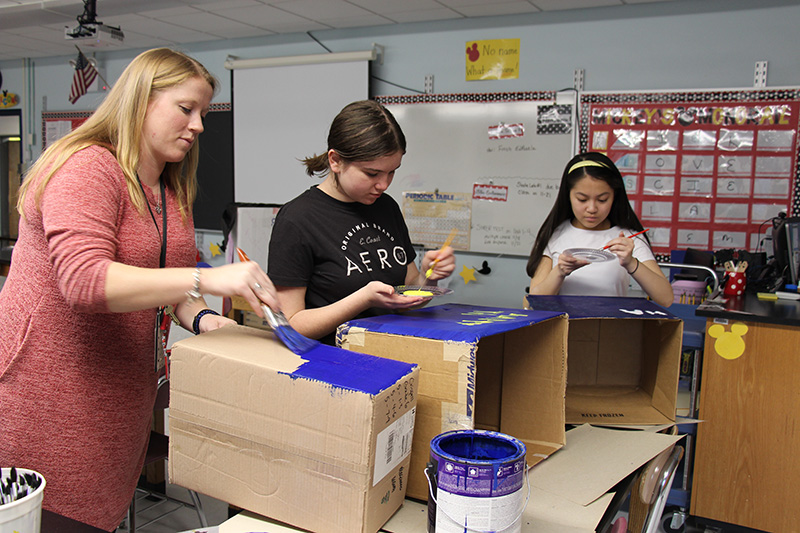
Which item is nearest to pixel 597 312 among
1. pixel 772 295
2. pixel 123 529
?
pixel 772 295

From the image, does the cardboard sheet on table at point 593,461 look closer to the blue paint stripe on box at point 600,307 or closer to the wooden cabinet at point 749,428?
the blue paint stripe on box at point 600,307

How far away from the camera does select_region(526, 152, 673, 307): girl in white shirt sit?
1791 millimetres

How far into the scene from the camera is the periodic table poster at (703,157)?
3.20 m

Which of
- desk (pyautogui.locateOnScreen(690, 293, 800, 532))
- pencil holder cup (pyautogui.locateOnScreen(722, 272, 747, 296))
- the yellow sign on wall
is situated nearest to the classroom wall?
the yellow sign on wall

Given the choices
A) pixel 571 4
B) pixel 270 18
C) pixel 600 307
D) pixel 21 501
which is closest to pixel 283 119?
pixel 270 18

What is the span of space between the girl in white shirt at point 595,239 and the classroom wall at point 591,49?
1879mm

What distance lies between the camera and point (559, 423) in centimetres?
111

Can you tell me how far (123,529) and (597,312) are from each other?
7.08 feet

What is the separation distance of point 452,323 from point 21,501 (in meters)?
0.64

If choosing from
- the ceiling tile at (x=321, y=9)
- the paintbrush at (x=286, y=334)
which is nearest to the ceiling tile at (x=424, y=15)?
the ceiling tile at (x=321, y=9)

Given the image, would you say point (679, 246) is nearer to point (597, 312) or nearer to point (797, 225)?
point (797, 225)

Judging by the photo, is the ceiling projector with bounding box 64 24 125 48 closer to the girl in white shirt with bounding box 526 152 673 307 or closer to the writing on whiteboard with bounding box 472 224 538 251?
the writing on whiteboard with bounding box 472 224 538 251

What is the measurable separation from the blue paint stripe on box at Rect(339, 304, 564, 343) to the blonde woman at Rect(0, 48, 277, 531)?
196 mm

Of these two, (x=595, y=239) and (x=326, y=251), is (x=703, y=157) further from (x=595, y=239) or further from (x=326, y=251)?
(x=326, y=251)
